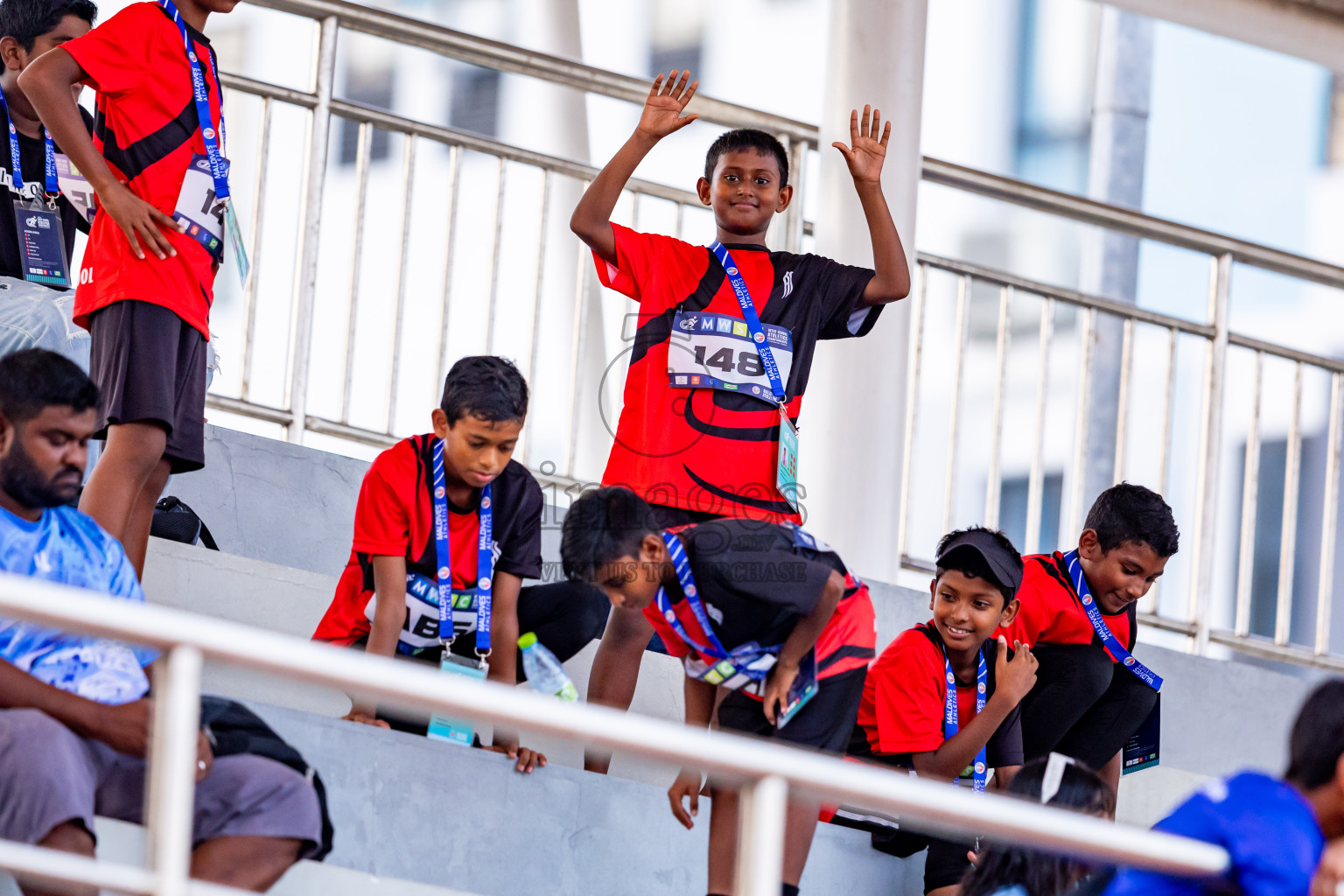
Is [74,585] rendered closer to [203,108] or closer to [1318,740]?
[203,108]

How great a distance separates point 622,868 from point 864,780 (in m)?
1.78

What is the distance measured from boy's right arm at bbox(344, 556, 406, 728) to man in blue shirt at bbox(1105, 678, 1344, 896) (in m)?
1.87

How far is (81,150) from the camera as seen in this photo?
365 cm

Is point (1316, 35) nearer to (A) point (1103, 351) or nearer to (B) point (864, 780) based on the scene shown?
(A) point (1103, 351)

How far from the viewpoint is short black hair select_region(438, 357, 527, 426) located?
3824 millimetres

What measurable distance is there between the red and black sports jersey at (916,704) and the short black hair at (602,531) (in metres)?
0.92

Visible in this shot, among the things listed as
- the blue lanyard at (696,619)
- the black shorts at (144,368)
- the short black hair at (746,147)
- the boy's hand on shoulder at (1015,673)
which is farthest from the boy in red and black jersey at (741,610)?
the short black hair at (746,147)

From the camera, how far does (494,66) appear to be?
5566 mm

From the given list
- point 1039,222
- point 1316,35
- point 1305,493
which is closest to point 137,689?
point 1316,35

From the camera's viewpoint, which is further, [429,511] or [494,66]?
[494,66]

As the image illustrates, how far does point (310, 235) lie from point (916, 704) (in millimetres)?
2447

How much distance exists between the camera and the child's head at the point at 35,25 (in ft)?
14.8

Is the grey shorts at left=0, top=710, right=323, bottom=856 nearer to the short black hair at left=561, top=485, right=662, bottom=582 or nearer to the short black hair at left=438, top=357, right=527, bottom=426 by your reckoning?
the short black hair at left=561, top=485, right=662, bottom=582

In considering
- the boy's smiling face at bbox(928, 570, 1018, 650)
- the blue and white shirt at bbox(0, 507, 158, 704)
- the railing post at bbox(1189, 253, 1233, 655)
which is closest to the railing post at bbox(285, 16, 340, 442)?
the boy's smiling face at bbox(928, 570, 1018, 650)
